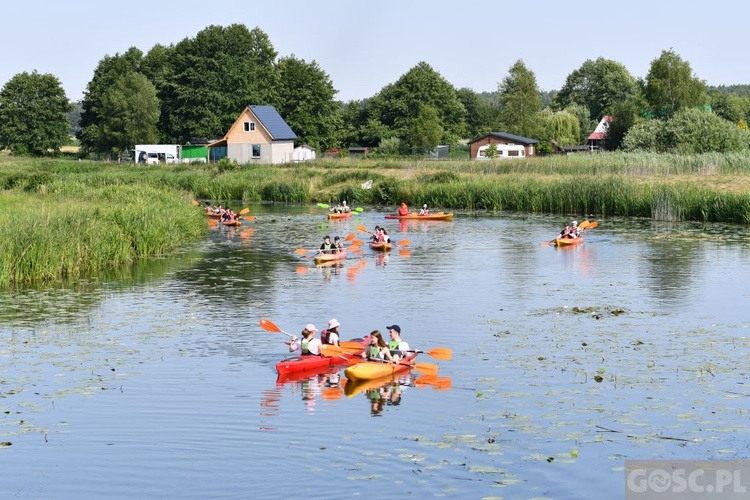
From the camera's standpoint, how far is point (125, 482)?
46.3 ft

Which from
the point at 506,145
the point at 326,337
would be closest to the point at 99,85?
the point at 506,145

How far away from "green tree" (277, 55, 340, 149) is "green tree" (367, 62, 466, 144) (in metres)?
11.8

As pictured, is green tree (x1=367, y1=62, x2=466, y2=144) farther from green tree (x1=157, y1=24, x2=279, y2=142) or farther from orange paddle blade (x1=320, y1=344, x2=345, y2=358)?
orange paddle blade (x1=320, y1=344, x2=345, y2=358)

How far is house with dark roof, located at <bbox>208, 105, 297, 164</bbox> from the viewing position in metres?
103

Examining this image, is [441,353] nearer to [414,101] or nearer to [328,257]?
[328,257]

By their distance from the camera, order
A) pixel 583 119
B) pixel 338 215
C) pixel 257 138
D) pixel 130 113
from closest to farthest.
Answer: pixel 338 215, pixel 257 138, pixel 130 113, pixel 583 119

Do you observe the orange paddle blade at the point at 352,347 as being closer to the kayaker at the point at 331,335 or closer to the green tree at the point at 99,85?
the kayaker at the point at 331,335

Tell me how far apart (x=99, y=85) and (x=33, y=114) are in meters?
8.61

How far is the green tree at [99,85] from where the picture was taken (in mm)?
121750

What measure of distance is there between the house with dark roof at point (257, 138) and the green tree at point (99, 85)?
900 inches

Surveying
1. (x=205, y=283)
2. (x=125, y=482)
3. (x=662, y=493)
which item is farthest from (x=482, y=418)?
(x=205, y=283)

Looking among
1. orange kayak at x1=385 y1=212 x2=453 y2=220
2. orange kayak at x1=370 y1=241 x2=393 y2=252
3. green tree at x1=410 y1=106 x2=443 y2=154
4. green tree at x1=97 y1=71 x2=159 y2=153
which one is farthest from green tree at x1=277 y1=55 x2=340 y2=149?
orange kayak at x1=370 y1=241 x2=393 y2=252

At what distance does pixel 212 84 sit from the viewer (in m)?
113

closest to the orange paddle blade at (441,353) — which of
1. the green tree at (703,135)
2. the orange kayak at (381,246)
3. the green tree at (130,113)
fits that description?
the orange kayak at (381,246)
